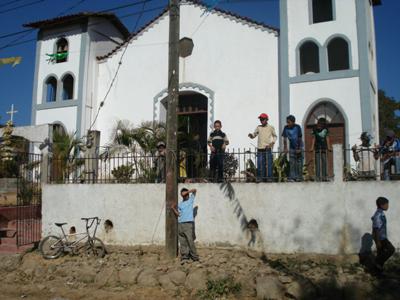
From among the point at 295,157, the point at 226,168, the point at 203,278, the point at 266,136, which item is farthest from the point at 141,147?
the point at 203,278

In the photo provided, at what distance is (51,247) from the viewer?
941 cm

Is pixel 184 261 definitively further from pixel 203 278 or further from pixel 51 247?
pixel 51 247

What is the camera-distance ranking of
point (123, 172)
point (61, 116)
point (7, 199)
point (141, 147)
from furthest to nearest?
point (61, 116) → point (7, 199) → point (141, 147) → point (123, 172)

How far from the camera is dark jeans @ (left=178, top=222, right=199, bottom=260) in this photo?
8.21 metres

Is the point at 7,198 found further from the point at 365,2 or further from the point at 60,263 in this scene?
the point at 365,2

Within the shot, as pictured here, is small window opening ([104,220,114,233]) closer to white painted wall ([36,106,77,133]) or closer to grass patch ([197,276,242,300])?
grass patch ([197,276,242,300])

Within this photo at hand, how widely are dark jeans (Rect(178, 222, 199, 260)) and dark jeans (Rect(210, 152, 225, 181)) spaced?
142 cm

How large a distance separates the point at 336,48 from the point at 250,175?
7609 mm

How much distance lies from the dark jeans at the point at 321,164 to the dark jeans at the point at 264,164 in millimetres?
1001

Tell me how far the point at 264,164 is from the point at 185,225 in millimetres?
2272

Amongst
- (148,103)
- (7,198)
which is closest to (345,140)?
(148,103)

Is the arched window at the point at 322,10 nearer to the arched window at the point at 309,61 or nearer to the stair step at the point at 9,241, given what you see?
the arched window at the point at 309,61

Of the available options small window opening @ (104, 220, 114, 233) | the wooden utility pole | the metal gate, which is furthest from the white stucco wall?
small window opening @ (104, 220, 114, 233)

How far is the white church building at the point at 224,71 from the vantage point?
12180 millimetres
